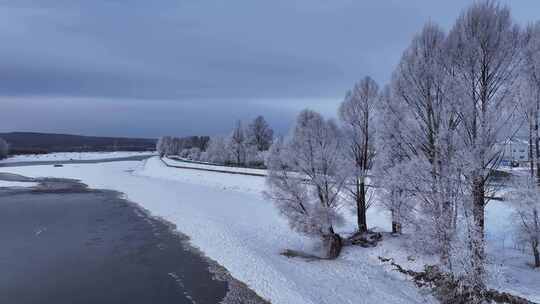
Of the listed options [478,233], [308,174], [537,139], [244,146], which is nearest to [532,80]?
[537,139]

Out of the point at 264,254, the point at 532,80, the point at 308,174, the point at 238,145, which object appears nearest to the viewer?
the point at 532,80

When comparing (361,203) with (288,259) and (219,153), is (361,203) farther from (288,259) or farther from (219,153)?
(219,153)

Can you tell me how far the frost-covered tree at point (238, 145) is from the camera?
242 feet

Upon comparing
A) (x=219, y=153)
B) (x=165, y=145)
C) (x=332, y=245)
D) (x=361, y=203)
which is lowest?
(x=332, y=245)

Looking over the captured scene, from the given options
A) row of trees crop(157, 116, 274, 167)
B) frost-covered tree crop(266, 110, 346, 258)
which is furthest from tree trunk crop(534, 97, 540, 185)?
row of trees crop(157, 116, 274, 167)

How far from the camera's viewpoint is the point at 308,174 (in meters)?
19.7

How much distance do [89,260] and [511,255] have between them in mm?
19398

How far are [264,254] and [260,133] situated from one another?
6785cm

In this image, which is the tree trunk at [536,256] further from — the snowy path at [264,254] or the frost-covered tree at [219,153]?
the frost-covered tree at [219,153]

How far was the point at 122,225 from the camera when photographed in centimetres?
2597

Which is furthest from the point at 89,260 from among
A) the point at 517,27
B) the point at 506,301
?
the point at 517,27

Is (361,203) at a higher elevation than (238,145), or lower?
lower

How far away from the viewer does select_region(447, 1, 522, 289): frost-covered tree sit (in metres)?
12.6

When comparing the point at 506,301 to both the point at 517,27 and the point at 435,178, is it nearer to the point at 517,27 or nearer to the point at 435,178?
the point at 435,178
